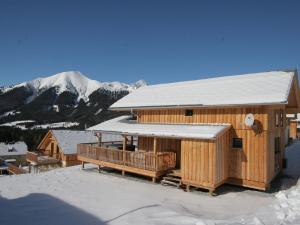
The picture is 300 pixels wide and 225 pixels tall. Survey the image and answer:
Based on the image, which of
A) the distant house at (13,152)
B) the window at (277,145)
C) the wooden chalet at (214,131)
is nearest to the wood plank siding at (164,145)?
the wooden chalet at (214,131)

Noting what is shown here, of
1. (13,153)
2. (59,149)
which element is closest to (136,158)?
(59,149)

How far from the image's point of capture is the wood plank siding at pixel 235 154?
13.1 meters

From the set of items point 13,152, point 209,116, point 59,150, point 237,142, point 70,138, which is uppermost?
point 209,116

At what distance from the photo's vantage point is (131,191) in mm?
13445

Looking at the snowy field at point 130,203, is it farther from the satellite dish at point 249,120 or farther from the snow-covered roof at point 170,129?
the satellite dish at point 249,120

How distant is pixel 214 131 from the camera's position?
1320cm

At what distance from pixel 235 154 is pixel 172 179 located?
3266 millimetres

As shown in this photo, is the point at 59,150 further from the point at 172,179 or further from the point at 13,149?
the point at 13,149

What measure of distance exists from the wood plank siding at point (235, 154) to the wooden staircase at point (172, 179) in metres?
0.60

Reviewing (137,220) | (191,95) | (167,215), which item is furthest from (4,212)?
(191,95)

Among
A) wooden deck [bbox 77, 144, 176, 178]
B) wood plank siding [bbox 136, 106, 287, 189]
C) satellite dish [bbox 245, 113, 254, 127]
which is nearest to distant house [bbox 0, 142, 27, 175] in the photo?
wooden deck [bbox 77, 144, 176, 178]

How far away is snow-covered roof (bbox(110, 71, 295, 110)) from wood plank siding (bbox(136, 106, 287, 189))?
1.87ft

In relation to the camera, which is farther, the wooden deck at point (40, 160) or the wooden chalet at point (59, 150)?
the wooden chalet at point (59, 150)

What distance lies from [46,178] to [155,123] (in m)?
6.82
